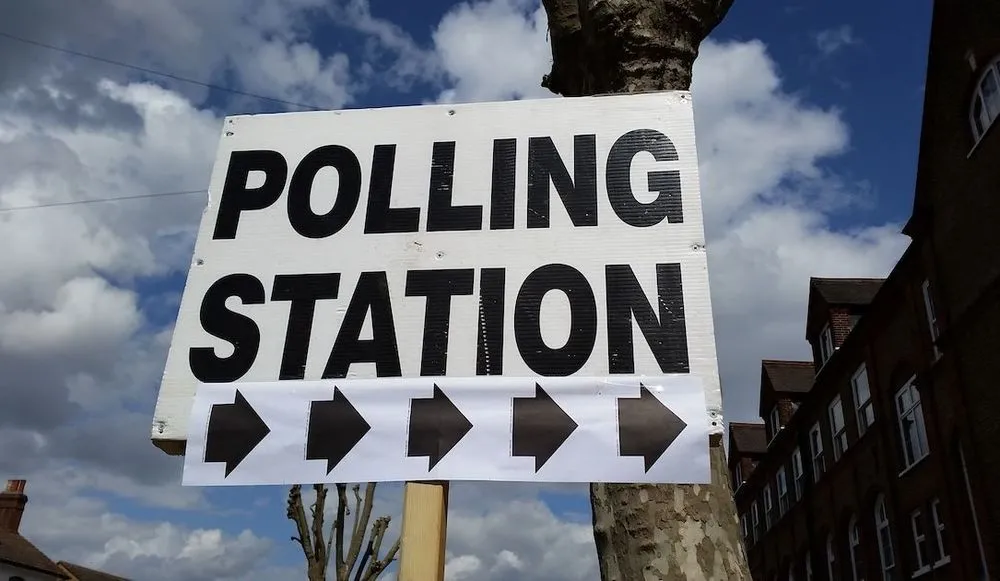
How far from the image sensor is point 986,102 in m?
13.7

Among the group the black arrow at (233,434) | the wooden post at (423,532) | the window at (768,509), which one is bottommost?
the wooden post at (423,532)

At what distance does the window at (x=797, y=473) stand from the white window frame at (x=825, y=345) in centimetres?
322

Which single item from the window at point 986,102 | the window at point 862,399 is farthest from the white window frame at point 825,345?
the window at point 986,102

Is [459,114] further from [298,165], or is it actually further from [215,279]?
[215,279]

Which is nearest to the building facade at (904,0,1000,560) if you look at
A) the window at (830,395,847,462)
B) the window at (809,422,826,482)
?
the window at (830,395,847,462)

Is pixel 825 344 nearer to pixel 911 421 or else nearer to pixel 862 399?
pixel 862 399

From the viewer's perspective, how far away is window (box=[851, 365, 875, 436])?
19422 mm

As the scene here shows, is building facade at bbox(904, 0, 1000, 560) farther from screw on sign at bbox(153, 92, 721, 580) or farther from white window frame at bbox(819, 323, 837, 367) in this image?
screw on sign at bbox(153, 92, 721, 580)

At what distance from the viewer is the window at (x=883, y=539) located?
1880cm

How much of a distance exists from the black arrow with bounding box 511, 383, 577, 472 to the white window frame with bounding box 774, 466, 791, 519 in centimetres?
2793

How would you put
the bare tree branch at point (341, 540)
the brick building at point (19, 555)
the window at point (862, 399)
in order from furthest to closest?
the brick building at point (19, 555), the window at point (862, 399), the bare tree branch at point (341, 540)

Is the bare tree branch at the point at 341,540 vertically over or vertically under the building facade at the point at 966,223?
under

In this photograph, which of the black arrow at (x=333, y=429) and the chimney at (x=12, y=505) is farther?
the chimney at (x=12, y=505)

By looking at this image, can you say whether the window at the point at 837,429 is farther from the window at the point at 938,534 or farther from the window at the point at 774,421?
the window at the point at 774,421
